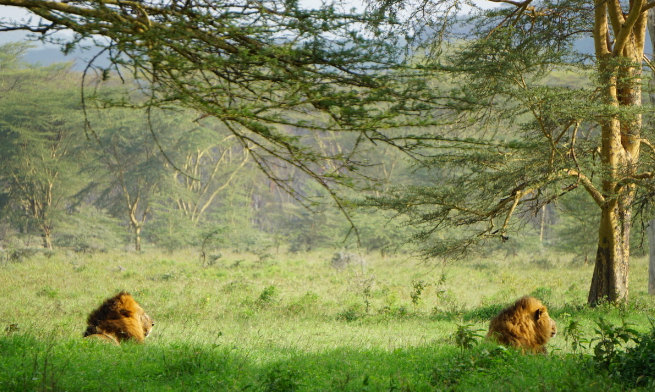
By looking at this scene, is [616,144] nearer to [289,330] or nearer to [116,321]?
[289,330]

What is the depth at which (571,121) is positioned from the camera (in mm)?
9531

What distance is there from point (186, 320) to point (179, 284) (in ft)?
19.5

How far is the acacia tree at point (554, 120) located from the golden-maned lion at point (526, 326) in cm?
353

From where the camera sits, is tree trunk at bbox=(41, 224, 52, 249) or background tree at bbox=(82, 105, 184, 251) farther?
background tree at bbox=(82, 105, 184, 251)

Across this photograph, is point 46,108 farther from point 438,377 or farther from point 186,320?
point 438,377

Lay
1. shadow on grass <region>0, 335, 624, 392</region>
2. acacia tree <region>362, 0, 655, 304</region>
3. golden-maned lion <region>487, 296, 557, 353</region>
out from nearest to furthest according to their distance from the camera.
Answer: shadow on grass <region>0, 335, 624, 392</region> → golden-maned lion <region>487, 296, 557, 353</region> → acacia tree <region>362, 0, 655, 304</region>

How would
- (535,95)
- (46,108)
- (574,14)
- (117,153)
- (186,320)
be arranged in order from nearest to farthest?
(535,95), (186,320), (574,14), (46,108), (117,153)

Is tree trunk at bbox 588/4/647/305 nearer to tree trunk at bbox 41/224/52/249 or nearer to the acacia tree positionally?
the acacia tree

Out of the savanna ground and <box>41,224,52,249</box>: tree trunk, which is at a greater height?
the savanna ground

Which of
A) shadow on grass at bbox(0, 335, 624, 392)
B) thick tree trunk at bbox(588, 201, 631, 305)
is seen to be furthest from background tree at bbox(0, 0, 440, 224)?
thick tree trunk at bbox(588, 201, 631, 305)

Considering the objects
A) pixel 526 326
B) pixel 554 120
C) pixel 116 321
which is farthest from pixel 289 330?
pixel 554 120

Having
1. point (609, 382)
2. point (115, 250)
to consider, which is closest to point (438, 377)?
point (609, 382)

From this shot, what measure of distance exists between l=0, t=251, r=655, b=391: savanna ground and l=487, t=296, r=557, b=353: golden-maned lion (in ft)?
0.79

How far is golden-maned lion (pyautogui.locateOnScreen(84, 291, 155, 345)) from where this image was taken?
5969 mm
